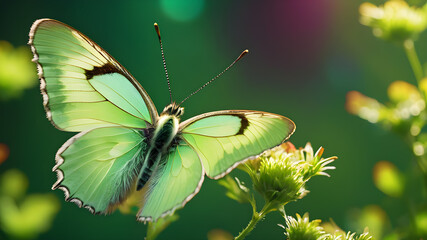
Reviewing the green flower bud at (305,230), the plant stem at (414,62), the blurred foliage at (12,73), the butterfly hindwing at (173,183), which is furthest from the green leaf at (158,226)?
the plant stem at (414,62)

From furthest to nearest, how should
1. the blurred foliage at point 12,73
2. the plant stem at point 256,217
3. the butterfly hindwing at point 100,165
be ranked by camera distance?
the blurred foliage at point 12,73 → the butterfly hindwing at point 100,165 → the plant stem at point 256,217

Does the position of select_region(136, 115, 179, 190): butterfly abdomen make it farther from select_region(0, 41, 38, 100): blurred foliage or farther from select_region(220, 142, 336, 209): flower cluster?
select_region(0, 41, 38, 100): blurred foliage

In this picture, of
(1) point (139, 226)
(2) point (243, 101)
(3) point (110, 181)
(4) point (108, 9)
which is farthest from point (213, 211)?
(4) point (108, 9)

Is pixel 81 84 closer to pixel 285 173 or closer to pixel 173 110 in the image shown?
pixel 173 110

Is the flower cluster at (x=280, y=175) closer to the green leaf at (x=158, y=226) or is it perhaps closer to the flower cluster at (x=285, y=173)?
the flower cluster at (x=285, y=173)

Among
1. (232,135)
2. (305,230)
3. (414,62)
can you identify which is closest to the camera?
(305,230)

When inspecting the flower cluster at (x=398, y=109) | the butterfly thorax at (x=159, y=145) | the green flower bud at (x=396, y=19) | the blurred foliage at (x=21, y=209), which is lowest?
the blurred foliage at (x=21, y=209)

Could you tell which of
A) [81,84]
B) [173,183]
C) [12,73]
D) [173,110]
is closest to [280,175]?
[173,183]

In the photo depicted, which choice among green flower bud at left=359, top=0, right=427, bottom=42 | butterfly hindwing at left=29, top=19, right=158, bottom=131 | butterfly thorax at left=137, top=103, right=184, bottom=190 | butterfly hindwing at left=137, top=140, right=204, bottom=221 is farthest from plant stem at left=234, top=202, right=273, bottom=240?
green flower bud at left=359, top=0, right=427, bottom=42

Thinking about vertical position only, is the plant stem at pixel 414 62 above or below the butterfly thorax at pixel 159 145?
above
